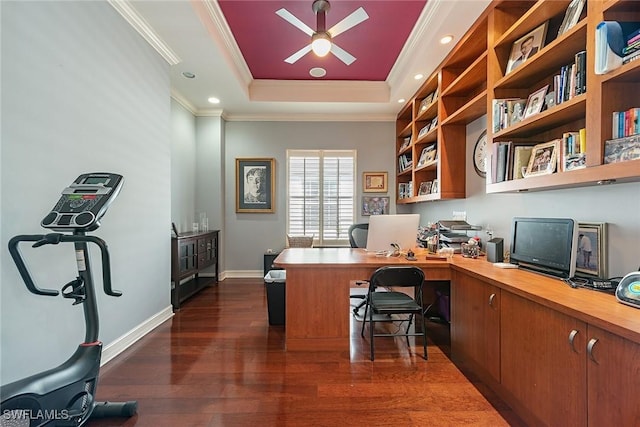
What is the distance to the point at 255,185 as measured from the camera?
5.18m

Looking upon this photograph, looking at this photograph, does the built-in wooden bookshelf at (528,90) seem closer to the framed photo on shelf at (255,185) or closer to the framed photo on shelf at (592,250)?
the framed photo on shelf at (592,250)

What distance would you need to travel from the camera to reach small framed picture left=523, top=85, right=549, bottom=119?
195 cm

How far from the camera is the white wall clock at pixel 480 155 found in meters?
2.96

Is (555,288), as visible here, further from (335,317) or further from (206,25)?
(206,25)

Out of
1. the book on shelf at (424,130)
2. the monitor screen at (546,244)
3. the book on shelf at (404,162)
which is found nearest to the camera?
the monitor screen at (546,244)

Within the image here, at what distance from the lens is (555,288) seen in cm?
159

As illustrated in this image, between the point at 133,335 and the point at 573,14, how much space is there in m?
4.19

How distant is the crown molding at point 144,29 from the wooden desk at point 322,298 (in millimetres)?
2597

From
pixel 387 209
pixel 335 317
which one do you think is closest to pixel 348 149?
pixel 387 209

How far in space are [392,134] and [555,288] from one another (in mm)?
4156

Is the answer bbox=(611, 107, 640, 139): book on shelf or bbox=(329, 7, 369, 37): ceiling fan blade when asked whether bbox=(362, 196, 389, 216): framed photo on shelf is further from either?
bbox=(611, 107, 640, 139): book on shelf

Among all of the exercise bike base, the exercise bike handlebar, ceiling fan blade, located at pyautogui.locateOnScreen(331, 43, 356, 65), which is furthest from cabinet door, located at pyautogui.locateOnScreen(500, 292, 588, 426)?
ceiling fan blade, located at pyautogui.locateOnScreen(331, 43, 356, 65)

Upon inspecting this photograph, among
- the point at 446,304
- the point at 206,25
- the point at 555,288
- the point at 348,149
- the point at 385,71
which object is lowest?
the point at 446,304

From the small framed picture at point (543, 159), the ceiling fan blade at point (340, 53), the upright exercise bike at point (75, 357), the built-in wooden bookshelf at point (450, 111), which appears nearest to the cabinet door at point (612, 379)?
the small framed picture at point (543, 159)
